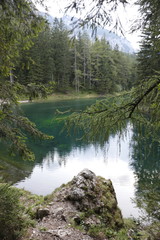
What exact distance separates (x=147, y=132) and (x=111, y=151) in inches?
466

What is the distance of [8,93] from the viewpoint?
4.61 meters

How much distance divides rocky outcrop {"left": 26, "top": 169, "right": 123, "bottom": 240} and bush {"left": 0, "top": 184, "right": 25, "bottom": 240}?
1.57 feet

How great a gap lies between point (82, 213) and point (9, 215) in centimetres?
218

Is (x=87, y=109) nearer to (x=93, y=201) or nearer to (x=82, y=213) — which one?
(x=82, y=213)

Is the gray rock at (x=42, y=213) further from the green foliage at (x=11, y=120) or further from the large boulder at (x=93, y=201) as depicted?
the green foliage at (x=11, y=120)

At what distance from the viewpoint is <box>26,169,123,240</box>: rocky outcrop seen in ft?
14.7

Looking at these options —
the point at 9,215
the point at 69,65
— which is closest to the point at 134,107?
the point at 9,215

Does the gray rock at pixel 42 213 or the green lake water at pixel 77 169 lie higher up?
the gray rock at pixel 42 213

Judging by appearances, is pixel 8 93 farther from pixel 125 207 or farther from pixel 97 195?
pixel 125 207

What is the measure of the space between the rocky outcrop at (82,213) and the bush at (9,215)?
480 mm

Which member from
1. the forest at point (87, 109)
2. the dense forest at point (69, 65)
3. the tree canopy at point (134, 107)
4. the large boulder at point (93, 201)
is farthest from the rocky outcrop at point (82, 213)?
the dense forest at point (69, 65)

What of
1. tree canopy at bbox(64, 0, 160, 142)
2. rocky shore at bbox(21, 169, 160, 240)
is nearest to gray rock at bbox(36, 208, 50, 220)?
rocky shore at bbox(21, 169, 160, 240)

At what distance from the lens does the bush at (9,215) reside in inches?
142

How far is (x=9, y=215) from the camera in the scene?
12.1 feet
